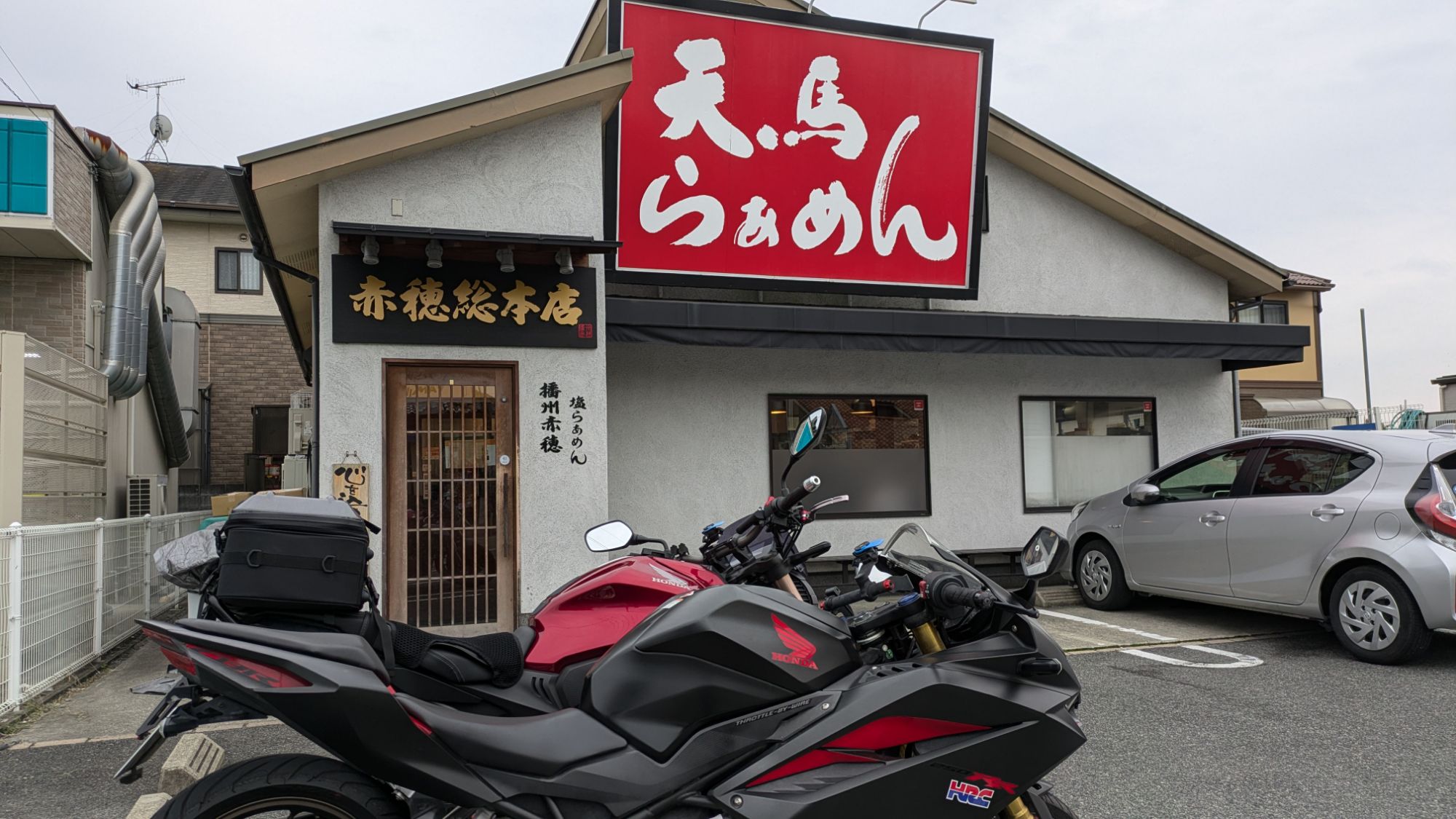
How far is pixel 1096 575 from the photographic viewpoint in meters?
8.19

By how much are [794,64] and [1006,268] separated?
313 centimetres

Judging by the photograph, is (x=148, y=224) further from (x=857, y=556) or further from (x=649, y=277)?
(x=857, y=556)

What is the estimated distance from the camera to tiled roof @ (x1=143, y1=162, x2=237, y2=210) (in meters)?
18.9

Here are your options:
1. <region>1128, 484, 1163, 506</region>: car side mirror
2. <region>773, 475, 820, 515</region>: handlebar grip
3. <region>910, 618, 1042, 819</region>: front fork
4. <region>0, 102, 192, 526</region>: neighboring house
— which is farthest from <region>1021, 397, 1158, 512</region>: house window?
<region>0, 102, 192, 526</region>: neighboring house

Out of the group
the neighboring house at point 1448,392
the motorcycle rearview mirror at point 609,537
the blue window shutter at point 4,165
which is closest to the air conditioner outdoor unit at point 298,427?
the blue window shutter at point 4,165

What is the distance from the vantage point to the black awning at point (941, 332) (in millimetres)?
7719

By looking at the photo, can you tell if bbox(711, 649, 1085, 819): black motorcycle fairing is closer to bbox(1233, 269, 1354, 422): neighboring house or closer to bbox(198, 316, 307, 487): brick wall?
bbox(198, 316, 307, 487): brick wall

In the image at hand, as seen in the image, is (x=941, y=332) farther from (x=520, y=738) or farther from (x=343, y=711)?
(x=343, y=711)

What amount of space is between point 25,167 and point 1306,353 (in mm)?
29302

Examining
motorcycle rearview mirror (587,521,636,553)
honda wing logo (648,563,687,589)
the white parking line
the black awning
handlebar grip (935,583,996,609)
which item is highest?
the black awning

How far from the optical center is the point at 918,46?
8.83 metres

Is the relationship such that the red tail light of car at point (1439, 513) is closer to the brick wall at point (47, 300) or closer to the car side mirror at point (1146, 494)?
the car side mirror at point (1146, 494)

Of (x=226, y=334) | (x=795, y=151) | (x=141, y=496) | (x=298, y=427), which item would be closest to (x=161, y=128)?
(x=226, y=334)

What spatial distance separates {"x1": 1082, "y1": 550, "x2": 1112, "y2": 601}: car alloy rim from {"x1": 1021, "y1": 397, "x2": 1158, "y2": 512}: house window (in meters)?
1.46
